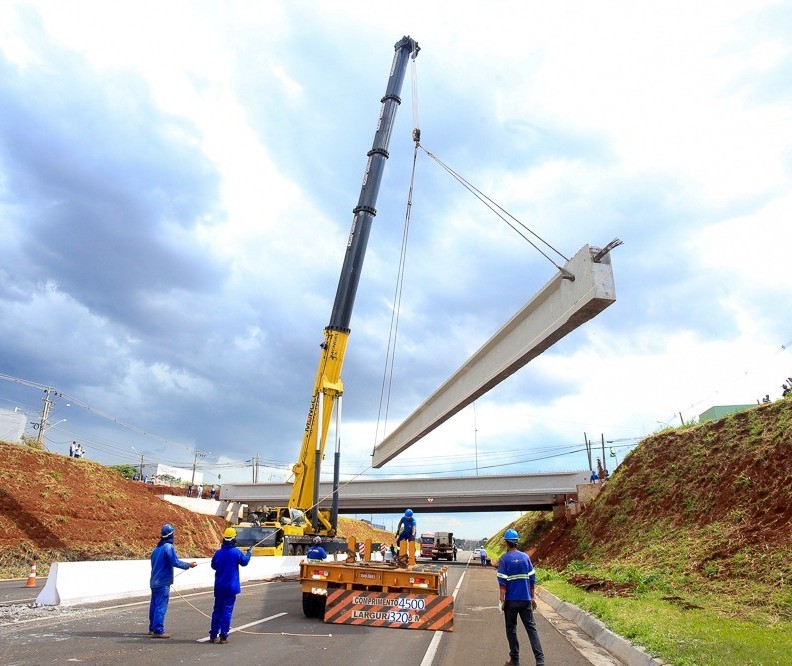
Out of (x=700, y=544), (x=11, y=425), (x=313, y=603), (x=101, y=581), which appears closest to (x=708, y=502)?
(x=700, y=544)

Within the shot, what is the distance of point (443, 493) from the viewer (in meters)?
43.8

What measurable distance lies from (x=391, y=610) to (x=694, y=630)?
4.94 meters

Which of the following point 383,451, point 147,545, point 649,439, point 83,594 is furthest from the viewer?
point 147,545

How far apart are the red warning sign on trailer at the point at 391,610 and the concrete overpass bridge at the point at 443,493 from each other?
2817 cm

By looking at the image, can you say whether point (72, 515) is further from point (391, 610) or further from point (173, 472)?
point (173, 472)

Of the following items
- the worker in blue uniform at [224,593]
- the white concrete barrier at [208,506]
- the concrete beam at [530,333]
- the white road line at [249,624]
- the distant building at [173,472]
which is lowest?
the white road line at [249,624]

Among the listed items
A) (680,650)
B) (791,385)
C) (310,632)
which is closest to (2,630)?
(310,632)

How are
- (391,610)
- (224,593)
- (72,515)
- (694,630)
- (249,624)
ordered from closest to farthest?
(224,593)
(694,630)
(391,610)
(249,624)
(72,515)

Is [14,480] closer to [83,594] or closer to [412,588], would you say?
[83,594]

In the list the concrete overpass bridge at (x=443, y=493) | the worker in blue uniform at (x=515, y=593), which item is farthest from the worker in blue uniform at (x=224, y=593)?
the concrete overpass bridge at (x=443, y=493)

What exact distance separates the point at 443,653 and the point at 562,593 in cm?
944

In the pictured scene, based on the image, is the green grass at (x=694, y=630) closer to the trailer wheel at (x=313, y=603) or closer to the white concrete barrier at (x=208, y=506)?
the trailer wheel at (x=313, y=603)

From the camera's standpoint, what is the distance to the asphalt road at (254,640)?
707 cm

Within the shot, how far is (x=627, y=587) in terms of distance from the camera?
1461 cm
